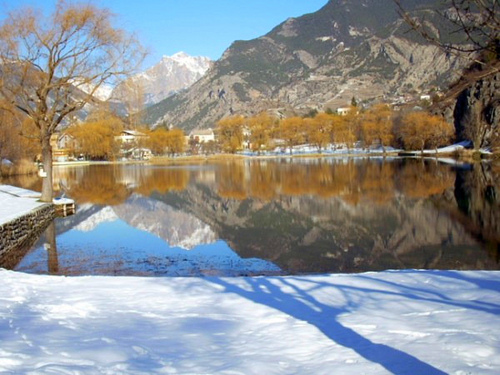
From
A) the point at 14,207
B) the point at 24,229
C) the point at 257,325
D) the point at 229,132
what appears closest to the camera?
the point at 257,325

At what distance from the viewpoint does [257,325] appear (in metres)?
5.55

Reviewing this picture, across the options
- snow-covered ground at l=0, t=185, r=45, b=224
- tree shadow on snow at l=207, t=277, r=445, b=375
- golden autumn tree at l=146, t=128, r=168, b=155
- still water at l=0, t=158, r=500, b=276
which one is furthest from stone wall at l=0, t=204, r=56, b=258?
golden autumn tree at l=146, t=128, r=168, b=155

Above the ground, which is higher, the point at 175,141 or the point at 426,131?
the point at 175,141

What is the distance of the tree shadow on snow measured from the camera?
425 cm

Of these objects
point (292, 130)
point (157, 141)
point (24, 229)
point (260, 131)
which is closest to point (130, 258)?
point (24, 229)

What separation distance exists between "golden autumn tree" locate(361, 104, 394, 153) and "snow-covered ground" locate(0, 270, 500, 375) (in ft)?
278

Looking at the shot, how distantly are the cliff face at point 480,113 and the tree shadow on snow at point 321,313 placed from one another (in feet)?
199

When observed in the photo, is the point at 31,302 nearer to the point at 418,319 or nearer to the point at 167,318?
the point at 167,318

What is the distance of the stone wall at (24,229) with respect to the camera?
12173mm

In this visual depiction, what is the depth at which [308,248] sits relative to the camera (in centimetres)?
1258

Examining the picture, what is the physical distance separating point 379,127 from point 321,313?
88.2 m

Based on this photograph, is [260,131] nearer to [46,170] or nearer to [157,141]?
[157,141]

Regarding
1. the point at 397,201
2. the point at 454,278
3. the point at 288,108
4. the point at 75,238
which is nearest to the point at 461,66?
the point at 454,278

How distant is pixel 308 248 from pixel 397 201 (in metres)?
9.89
